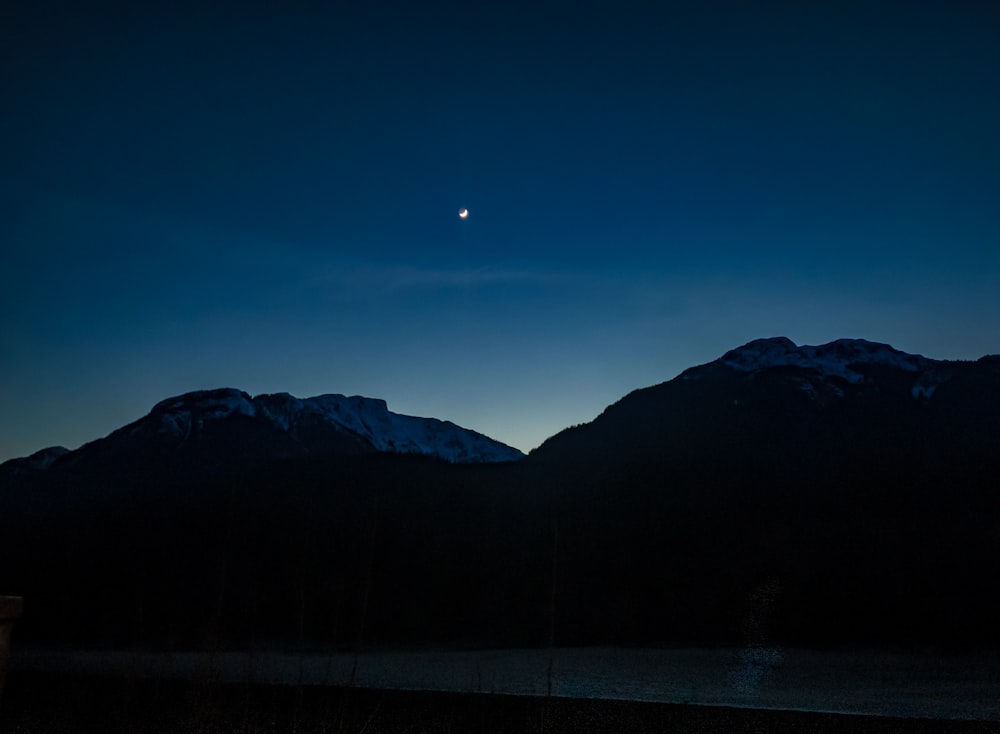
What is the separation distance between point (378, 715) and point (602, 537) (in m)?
50.7

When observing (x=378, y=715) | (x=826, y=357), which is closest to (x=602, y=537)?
(x=378, y=715)

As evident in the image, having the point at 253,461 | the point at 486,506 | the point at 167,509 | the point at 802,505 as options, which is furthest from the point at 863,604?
the point at 253,461

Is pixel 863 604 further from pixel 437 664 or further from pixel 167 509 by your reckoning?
pixel 167 509

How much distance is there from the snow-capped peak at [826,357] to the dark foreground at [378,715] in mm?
99461

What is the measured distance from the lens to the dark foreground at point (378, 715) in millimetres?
12156

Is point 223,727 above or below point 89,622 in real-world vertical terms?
above

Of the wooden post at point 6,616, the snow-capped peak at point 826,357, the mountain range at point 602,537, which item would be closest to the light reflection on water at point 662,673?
the mountain range at point 602,537

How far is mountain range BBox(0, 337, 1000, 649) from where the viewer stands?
1929 inches

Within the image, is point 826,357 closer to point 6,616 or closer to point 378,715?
point 378,715

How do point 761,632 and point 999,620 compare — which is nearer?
point 999,620

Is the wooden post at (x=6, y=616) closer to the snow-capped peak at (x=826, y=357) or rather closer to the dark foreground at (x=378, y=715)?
the dark foreground at (x=378, y=715)

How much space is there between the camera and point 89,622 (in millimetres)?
53344

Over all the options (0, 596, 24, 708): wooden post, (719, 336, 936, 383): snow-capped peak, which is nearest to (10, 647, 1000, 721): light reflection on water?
(0, 596, 24, 708): wooden post

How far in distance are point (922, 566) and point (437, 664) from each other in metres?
33.9
